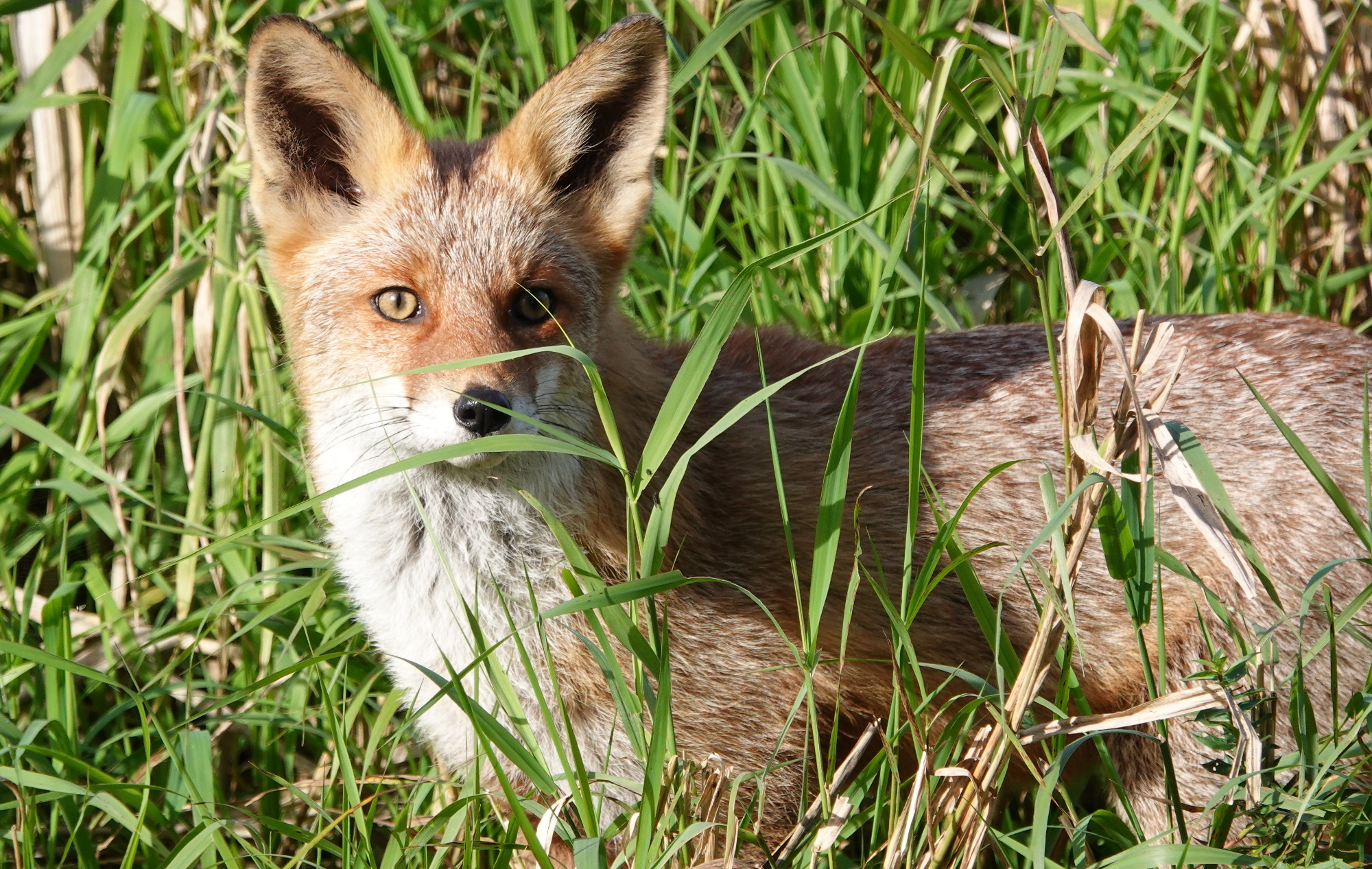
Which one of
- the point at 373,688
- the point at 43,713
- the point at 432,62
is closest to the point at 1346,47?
the point at 432,62

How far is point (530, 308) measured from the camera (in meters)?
3.09

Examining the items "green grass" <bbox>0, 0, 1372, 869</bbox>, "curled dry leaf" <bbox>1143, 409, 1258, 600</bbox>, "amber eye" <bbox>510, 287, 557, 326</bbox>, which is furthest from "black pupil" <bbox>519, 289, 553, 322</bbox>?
"curled dry leaf" <bbox>1143, 409, 1258, 600</bbox>

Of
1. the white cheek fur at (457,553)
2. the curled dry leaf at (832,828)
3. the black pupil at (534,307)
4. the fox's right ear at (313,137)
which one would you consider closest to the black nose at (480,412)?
the white cheek fur at (457,553)

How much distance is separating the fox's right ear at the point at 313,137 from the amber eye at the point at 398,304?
436 mm

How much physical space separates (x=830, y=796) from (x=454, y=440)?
119 centimetres

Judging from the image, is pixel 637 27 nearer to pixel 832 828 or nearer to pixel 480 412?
pixel 480 412

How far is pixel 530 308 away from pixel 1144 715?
175cm

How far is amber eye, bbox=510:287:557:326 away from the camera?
3.09 meters

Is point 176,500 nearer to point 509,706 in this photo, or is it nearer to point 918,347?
point 509,706

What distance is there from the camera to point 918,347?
2.45m

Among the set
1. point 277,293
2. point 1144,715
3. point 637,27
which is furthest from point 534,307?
point 1144,715

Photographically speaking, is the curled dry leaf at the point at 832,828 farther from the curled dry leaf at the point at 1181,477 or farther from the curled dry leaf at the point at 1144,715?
the curled dry leaf at the point at 1181,477

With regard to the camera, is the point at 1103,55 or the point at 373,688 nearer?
the point at 1103,55

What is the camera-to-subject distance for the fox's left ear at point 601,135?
3.22 metres
